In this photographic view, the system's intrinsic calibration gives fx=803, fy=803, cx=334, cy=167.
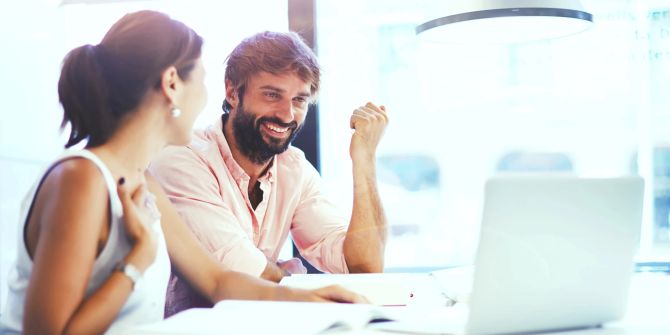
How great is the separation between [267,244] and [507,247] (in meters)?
1.21

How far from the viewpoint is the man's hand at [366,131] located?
2334 millimetres

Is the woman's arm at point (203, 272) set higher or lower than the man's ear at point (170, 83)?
lower

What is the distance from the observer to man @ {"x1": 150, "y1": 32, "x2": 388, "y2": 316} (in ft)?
6.98

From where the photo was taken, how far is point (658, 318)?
1.33m

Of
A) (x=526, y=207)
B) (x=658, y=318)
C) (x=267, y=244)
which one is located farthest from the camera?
(x=267, y=244)

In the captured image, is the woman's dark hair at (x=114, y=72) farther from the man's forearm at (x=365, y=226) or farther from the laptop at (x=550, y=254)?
the man's forearm at (x=365, y=226)

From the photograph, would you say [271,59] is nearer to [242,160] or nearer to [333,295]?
[242,160]

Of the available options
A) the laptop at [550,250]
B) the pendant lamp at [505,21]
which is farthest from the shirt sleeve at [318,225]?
the laptop at [550,250]

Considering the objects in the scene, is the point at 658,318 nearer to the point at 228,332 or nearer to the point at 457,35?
the point at 228,332

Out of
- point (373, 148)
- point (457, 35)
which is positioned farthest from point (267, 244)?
point (457, 35)

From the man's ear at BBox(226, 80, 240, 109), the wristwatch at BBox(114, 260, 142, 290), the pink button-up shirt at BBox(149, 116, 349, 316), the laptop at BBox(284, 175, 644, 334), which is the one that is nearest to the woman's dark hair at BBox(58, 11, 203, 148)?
the wristwatch at BBox(114, 260, 142, 290)

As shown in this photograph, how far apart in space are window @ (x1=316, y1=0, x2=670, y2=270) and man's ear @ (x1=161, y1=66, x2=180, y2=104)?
1.59 metres

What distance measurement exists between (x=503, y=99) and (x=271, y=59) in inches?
48.9

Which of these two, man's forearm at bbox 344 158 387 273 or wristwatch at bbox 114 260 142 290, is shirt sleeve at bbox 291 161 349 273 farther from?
wristwatch at bbox 114 260 142 290
